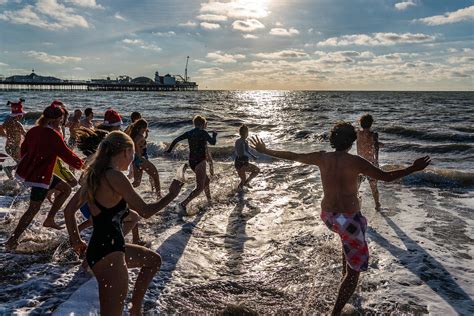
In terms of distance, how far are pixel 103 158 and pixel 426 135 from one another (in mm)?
24488

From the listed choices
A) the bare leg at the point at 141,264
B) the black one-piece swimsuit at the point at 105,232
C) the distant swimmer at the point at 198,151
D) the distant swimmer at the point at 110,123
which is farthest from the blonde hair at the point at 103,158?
the distant swimmer at the point at 198,151

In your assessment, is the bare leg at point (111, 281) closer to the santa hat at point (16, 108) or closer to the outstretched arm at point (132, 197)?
the outstretched arm at point (132, 197)

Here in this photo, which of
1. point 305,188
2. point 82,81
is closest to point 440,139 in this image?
point 305,188

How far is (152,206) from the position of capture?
8.87 feet

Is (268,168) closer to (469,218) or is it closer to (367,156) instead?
(367,156)

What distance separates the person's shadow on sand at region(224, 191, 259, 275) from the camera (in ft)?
18.1

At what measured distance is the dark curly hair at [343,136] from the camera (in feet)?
12.8

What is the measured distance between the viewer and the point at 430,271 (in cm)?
543

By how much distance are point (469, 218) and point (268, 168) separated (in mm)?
6825

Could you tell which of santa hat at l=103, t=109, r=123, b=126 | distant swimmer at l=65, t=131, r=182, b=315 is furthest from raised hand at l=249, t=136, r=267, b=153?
santa hat at l=103, t=109, r=123, b=126

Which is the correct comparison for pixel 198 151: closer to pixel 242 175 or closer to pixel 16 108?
pixel 242 175

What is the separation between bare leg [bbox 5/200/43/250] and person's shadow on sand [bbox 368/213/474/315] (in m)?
5.52

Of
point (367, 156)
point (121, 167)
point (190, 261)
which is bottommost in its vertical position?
point (190, 261)

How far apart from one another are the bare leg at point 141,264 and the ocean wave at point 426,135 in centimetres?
2269
